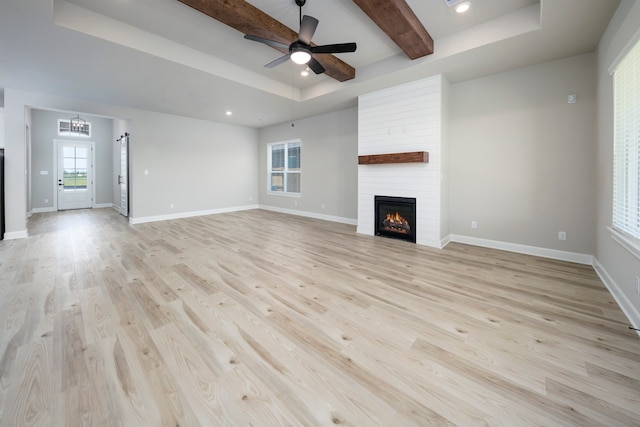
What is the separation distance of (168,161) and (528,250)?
7.97m

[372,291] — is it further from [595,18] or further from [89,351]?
[595,18]

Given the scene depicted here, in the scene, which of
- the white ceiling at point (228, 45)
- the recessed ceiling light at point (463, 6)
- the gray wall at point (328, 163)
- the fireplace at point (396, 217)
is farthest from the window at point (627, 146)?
the gray wall at point (328, 163)

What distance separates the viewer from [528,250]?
386 centimetres

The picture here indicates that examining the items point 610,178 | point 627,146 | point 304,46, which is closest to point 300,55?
point 304,46

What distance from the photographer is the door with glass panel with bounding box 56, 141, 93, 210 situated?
27.6ft

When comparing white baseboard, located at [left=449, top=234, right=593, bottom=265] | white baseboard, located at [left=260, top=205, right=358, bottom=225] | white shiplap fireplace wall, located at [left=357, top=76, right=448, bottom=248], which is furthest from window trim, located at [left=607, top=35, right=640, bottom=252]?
white baseboard, located at [left=260, top=205, right=358, bottom=225]

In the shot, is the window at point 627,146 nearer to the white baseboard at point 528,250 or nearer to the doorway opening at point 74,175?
the white baseboard at point 528,250

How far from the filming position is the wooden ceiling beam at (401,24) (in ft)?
8.77

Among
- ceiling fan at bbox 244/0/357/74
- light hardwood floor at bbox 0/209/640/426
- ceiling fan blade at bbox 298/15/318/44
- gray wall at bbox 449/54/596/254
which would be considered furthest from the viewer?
gray wall at bbox 449/54/596/254

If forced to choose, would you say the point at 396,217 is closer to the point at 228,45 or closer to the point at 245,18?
the point at 245,18

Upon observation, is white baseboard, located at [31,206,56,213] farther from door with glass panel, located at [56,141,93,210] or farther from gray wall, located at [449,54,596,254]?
gray wall, located at [449,54,596,254]

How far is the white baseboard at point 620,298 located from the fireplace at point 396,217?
225cm

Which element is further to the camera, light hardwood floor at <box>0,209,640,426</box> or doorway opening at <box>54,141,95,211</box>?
doorway opening at <box>54,141,95,211</box>

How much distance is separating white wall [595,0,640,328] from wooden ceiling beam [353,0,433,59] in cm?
180
